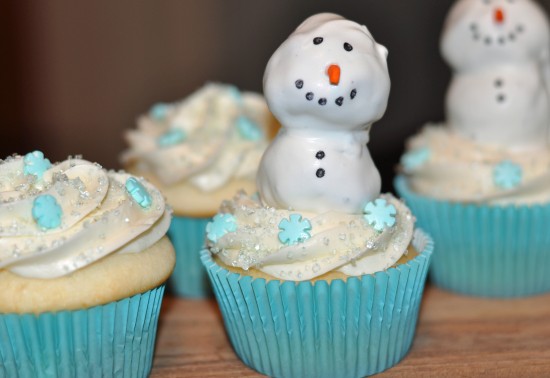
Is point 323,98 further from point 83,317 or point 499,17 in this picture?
point 499,17

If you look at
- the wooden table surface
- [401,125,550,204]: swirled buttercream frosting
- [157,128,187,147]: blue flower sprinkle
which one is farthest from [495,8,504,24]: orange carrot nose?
[157,128,187,147]: blue flower sprinkle

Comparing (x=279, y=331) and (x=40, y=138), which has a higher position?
(x=279, y=331)

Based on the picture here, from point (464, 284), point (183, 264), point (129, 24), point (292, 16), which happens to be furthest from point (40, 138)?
point (464, 284)

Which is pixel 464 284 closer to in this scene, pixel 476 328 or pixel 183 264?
pixel 476 328

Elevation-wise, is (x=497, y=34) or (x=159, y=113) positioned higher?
(x=497, y=34)

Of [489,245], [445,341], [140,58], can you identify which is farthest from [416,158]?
[140,58]

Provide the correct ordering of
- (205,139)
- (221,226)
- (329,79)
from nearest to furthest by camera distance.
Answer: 1. (329,79)
2. (221,226)
3. (205,139)
